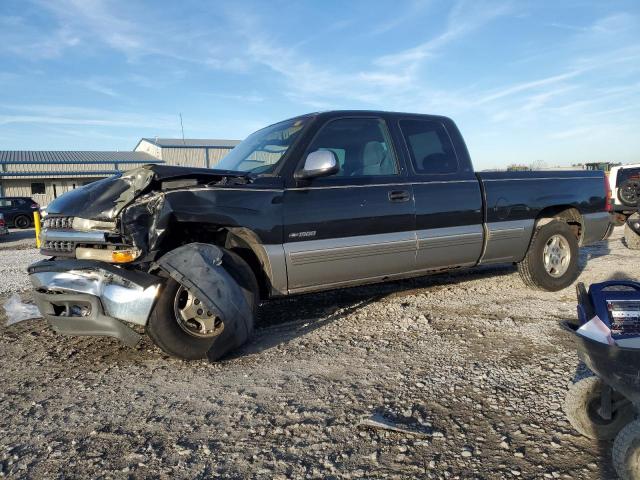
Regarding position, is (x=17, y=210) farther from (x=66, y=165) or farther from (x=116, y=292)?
(x=116, y=292)

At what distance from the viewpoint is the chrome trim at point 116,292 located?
341 centimetres

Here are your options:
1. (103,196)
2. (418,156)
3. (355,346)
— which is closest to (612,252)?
(418,156)

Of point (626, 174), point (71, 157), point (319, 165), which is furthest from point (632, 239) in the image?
point (71, 157)

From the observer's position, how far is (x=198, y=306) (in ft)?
12.0

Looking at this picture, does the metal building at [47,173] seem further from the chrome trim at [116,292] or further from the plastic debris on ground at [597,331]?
the plastic debris on ground at [597,331]

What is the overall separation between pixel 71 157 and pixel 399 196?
43076 mm

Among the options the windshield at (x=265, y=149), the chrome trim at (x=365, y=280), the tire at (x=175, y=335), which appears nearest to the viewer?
the tire at (x=175, y=335)

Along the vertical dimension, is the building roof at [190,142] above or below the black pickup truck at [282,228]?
above

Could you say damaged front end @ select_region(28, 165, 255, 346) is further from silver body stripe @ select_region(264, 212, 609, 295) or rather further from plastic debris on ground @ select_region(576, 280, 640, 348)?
plastic debris on ground @ select_region(576, 280, 640, 348)

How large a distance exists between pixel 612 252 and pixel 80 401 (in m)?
8.69

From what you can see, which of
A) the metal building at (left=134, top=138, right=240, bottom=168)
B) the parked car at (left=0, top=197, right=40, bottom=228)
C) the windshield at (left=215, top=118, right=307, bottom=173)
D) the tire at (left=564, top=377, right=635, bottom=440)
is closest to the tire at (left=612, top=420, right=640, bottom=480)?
the tire at (left=564, top=377, right=635, bottom=440)

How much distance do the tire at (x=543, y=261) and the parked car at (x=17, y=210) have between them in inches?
836

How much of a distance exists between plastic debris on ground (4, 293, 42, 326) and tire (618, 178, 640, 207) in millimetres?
12206

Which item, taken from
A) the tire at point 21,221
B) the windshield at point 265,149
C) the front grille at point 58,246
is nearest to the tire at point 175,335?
the front grille at point 58,246
